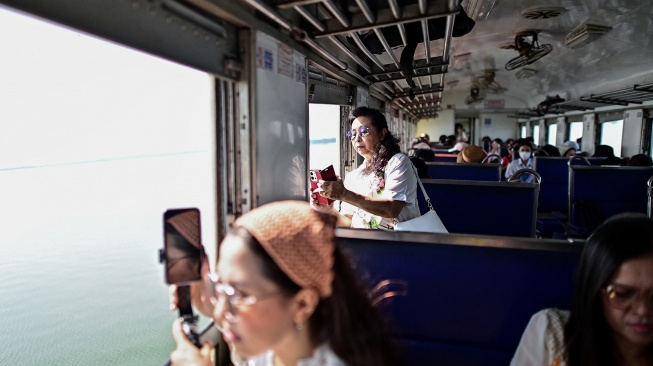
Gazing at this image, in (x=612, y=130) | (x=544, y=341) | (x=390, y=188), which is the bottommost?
(x=544, y=341)

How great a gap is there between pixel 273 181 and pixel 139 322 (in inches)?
130

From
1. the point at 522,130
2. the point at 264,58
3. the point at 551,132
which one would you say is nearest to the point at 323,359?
the point at 264,58

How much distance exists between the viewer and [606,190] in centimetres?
436

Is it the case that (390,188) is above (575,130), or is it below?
below

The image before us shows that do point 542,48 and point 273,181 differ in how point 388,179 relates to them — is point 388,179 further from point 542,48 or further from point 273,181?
point 542,48

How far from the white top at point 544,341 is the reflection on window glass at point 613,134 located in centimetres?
933

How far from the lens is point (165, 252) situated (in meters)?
1.04

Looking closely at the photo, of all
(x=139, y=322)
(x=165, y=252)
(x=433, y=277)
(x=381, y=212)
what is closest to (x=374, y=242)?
(x=433, y=277)

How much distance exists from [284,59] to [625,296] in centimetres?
185

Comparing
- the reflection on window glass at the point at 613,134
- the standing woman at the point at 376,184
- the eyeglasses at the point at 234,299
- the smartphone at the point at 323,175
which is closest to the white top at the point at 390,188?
the standing woman at the point at 376,184

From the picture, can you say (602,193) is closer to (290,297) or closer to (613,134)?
(290,297)

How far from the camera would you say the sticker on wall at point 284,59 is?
7.29 feet

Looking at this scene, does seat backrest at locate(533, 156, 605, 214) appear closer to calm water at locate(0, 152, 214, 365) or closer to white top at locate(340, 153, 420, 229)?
white top at locate(340, 153, 420, 229)

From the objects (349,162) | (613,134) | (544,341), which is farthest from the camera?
(613,134)
